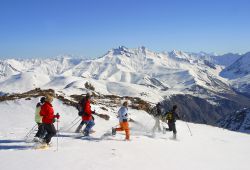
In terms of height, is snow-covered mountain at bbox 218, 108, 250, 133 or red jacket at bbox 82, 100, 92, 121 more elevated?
snow-covered mountain at bbox 218, 108, 250, 133

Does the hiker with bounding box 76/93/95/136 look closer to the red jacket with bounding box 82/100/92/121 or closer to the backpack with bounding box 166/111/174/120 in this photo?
the red jacket with bounding box 82/100/92/121

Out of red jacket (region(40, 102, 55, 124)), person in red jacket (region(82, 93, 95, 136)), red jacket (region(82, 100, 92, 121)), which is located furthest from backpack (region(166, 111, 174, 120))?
red jacket (region(40, 102, 55, 124))

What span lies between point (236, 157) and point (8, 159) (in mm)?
13510

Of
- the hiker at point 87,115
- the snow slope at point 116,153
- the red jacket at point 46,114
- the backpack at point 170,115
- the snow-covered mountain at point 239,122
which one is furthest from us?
the snow-covered mountain at point 239,122

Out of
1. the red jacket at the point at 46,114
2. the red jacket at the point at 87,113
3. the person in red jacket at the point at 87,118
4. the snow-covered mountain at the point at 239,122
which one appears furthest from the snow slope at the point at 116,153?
the snow-covered mountain at the point at 239,122

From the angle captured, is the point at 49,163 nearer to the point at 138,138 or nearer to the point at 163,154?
the point at 163,154

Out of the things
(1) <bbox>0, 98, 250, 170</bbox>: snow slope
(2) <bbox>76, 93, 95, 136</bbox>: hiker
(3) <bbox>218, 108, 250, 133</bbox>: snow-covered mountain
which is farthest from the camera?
(3) <bbox>218, 108, 250, 133</bbox>: snow-covered mountain

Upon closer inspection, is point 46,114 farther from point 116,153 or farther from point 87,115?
point 87,115

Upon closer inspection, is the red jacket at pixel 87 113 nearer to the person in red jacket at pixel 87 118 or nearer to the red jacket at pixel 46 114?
the person in red jacket at pixel 87 118

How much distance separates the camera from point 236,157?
22.0m

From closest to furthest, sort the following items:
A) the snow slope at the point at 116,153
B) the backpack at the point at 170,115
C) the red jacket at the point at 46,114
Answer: the snow slope at the point at 116,153 < the red jacket at the point at 46,114 < the backpack at the point at 170,115

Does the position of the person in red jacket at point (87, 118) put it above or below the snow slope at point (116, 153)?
above

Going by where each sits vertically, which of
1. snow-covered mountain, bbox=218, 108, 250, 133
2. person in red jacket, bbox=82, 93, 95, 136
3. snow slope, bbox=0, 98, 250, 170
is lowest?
snow slope, bbox=0, 98, 250, 170

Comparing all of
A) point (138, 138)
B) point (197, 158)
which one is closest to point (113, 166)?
point (197, 158)
